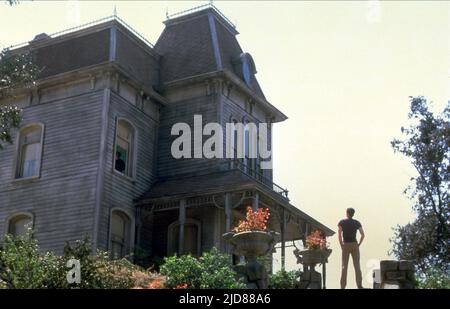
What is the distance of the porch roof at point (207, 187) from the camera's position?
25.6m

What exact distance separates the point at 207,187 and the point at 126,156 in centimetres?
389

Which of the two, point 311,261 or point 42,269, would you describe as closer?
point 42,269

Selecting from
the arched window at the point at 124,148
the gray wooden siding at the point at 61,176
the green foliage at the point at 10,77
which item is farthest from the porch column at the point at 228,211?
the green foliage at the point at 10,77

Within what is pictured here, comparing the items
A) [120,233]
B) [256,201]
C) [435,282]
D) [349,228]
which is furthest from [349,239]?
[120,233]

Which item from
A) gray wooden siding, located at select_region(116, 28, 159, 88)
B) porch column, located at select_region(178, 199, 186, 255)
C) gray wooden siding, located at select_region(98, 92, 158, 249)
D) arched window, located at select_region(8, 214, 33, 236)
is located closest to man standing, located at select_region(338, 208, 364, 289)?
porch column, located at select_region(178, 199, 186, 255)

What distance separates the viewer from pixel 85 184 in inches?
1040

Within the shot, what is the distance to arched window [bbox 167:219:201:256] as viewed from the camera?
92.0ft

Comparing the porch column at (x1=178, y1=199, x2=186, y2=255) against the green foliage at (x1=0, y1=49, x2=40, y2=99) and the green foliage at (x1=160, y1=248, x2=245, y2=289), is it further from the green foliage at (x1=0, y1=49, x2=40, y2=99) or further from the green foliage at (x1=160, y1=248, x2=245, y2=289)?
the green foliage at (x1=160, y1=248, x2=245, y2=289)

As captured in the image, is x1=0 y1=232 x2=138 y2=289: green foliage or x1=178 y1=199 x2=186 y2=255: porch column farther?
x1=178 y1=199 x2=186 y2=255: porch column

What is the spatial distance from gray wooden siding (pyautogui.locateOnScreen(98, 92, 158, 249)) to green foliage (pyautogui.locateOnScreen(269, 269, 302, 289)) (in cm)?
793

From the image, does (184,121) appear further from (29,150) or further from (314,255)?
(314,255)

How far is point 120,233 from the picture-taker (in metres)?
27.3

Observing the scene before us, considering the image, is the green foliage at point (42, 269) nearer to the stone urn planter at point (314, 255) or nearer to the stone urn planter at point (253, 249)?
the stone urn planter at point (253, 249)
